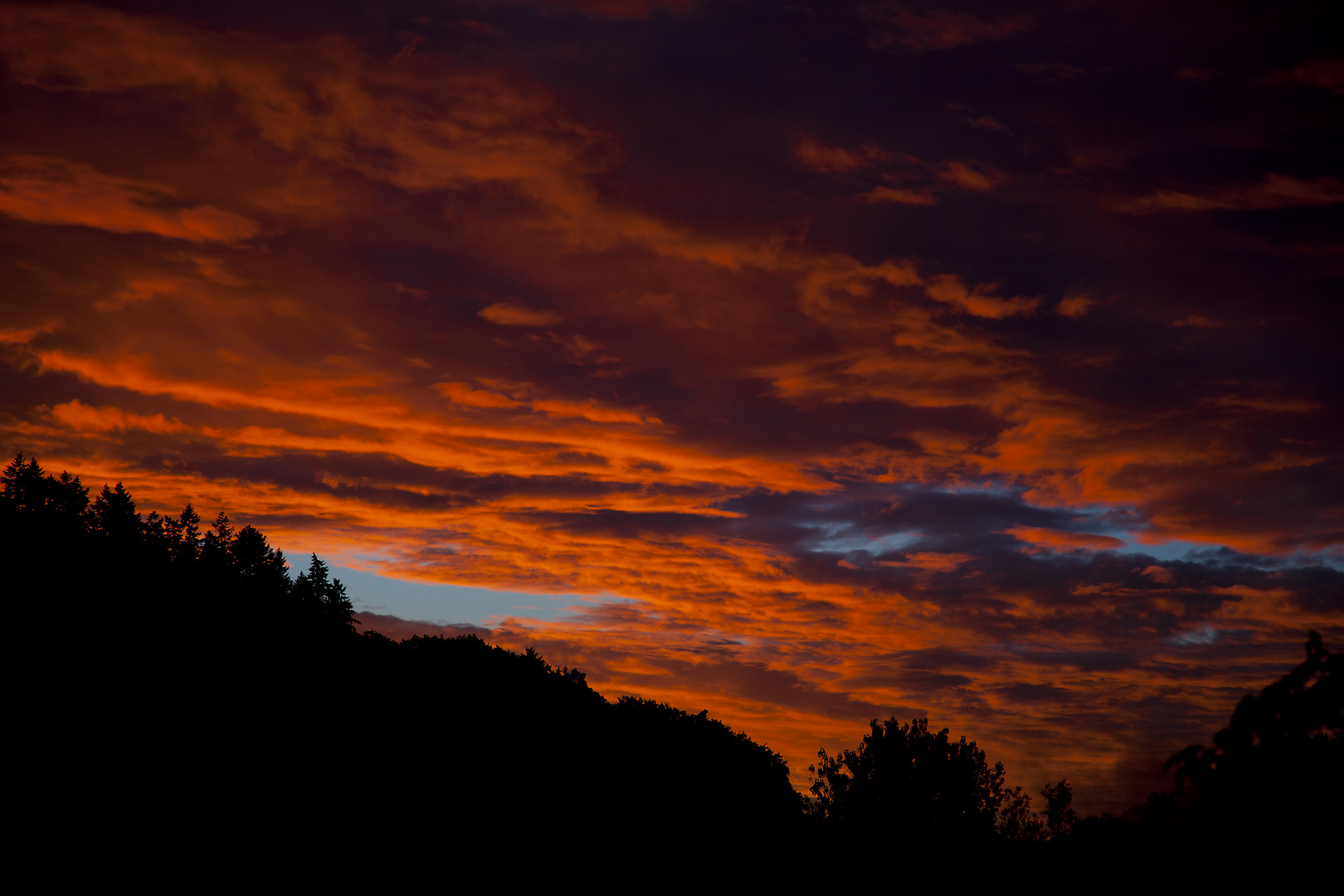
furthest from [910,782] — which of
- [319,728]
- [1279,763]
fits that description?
[1279,763]

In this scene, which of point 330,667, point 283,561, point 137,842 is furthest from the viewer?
point 283,561

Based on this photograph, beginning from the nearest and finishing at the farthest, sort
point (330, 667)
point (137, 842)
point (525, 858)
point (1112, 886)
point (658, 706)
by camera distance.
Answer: point (1112, 886), point (137, 842), point (525, 858), point (330, 667), point (658, 706)

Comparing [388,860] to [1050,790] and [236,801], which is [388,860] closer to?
[236,801]

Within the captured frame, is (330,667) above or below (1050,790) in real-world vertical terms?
above

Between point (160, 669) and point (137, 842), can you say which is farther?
point (160, 669)

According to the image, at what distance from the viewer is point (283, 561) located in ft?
385

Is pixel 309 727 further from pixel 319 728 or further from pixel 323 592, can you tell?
pixel 323 592

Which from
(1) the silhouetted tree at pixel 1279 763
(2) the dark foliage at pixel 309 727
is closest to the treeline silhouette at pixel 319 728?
(2) the dark foliage at pixel 309 727

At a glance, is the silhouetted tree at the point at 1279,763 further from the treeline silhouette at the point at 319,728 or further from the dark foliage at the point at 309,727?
the dark foliage at the point at 309,727

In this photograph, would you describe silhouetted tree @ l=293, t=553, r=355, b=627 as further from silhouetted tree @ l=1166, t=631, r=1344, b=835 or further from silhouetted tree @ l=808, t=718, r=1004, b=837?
silhouetted tree @ l=1166, t=631, r=1344, b=835

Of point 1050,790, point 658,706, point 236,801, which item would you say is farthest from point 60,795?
point 1050,790

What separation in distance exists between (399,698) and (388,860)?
15548 millimetres

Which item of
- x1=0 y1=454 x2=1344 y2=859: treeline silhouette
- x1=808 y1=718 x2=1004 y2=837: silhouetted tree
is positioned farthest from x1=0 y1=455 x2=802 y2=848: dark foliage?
x1=808 y1=718 x2=1004 y2=837: silhouetted tree

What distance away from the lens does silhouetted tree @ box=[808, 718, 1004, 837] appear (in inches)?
3912
